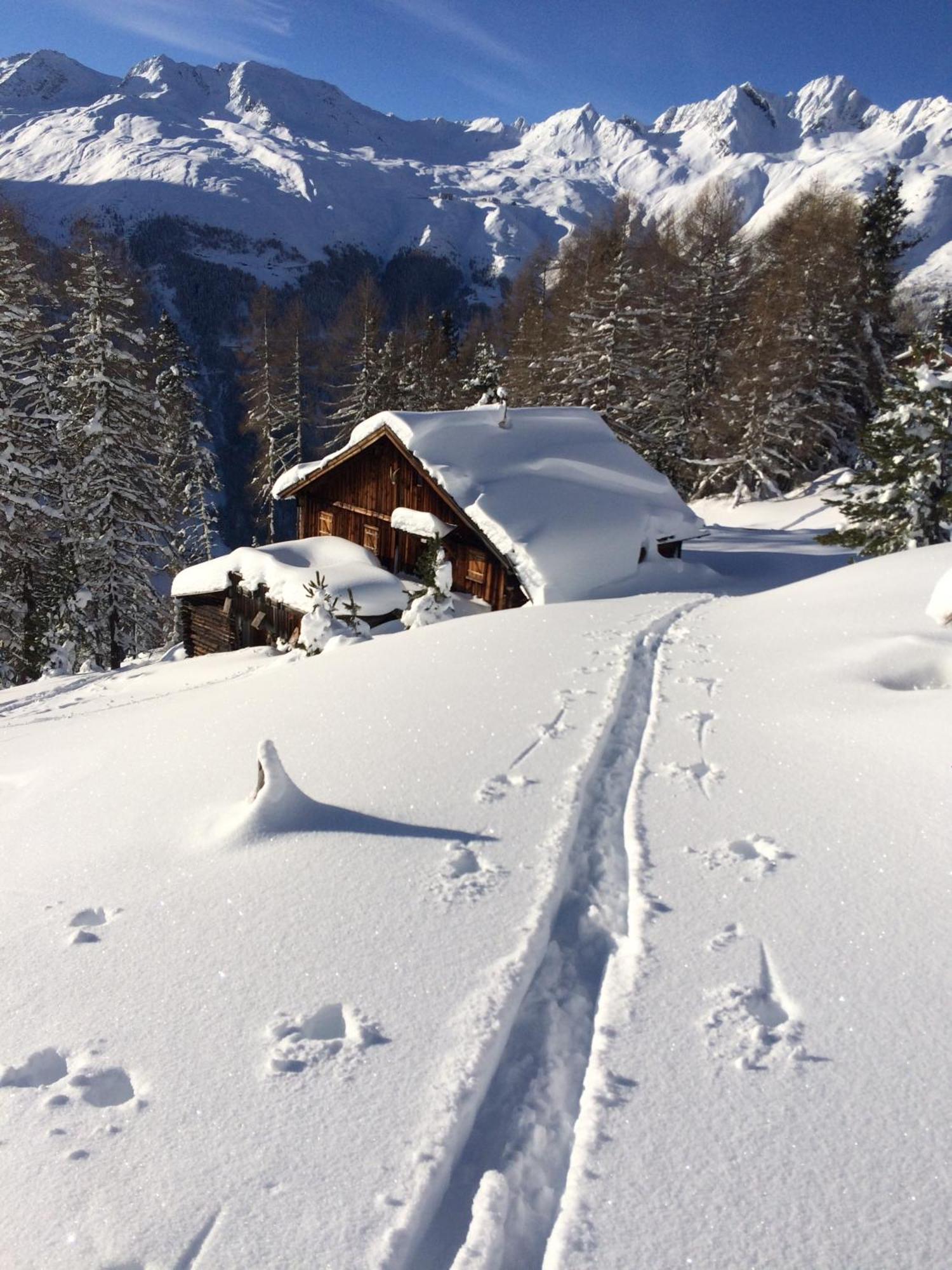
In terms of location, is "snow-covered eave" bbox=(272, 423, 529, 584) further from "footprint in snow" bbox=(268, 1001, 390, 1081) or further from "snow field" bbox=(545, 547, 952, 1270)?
"footprint in snow" bbox=(268, 1001, 390, 1081)

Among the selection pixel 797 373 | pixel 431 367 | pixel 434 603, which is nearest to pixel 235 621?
pixel 434 603

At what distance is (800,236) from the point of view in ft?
109

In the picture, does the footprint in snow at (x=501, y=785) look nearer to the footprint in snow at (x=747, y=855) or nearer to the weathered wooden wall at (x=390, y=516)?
the footprint in snow at (x=747, y=855)

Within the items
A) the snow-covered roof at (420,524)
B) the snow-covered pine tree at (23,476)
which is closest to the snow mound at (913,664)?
the snow-covered roof at (420,524)

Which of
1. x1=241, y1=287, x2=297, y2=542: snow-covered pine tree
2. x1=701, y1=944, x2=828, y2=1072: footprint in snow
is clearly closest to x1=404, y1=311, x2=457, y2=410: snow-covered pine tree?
x1=241, y1=287, x2=297, y2=542: snow-covered pine tree

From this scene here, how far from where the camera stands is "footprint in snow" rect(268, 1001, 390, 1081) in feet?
9.91

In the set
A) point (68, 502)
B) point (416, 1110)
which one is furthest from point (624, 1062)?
point (68, 502)

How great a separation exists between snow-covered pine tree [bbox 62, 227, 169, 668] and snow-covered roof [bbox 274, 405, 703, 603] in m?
4.71

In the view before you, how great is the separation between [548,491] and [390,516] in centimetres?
460

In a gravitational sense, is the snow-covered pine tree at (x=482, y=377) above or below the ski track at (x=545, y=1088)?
above

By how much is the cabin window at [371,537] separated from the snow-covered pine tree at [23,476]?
873 centimetres

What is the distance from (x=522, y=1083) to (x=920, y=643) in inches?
262

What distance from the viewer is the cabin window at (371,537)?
19875 millimetres

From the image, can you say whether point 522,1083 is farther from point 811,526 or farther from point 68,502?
point 811,526
